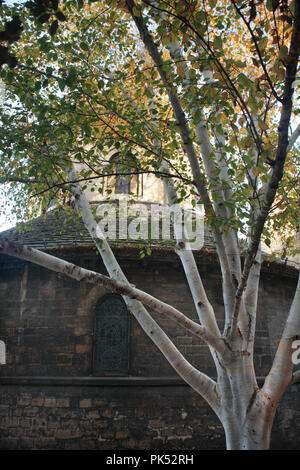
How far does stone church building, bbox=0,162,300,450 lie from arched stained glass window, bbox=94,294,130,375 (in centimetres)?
2

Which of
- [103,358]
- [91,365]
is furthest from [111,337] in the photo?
[91,365]

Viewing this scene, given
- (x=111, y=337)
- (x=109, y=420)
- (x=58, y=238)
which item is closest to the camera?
(x=109, y=420)

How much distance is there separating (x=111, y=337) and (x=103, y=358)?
45cm

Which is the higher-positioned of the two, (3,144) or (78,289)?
(3,144)

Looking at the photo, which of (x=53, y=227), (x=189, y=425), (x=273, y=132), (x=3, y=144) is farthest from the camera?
(x=53, y=227)

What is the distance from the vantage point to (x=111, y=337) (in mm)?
7484

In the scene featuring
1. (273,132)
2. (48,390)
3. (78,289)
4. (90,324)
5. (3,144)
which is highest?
(273,132)

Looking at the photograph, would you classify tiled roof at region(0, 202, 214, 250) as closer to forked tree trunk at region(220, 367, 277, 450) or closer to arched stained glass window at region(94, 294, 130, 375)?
arched stained glass window at region(94, 294, 130, 375)

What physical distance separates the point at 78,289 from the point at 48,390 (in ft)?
6.94

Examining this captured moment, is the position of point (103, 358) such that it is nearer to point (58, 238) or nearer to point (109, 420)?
A: point (109, 420)

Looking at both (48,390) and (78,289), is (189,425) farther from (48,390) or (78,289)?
(78,289)

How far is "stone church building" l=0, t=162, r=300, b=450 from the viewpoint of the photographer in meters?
6.71
